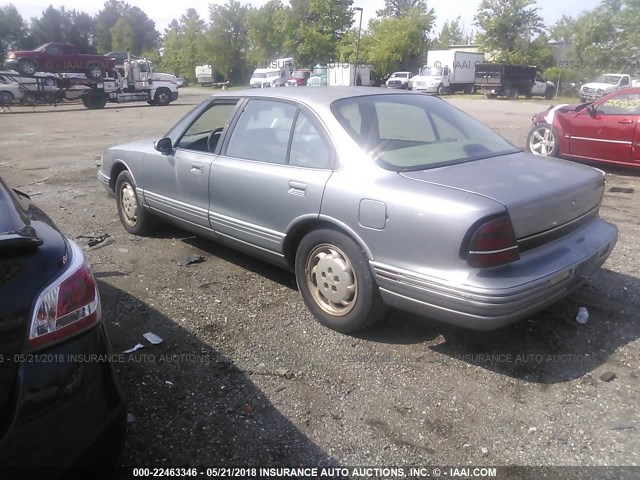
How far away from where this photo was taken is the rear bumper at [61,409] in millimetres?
1727

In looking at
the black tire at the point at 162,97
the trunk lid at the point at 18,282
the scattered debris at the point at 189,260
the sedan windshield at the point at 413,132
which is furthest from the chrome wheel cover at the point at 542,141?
the black tire at the point at 162,97

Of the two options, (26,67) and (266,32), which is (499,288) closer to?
(26,67)

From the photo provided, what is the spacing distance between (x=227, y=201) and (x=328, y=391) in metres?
1.87

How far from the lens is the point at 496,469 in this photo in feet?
7.96

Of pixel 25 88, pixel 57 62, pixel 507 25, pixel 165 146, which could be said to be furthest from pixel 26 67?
pixel 507 25

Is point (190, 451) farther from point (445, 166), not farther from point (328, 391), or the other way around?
point (445, 166)

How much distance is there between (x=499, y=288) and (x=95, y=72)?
31402 mm

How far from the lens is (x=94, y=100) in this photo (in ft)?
94.0

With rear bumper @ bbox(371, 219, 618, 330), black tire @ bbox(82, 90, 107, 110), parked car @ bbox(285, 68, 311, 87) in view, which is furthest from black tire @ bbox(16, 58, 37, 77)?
rear bumper @ bbox(371, 219, 618, 330)

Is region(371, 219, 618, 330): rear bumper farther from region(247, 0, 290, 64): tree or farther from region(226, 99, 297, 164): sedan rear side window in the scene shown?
region(247, 0, 290, 64): tree

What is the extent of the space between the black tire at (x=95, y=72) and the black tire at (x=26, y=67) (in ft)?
8.85

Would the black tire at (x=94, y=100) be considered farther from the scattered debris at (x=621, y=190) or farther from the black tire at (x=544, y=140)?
the scattered debris at (x=621, y=190)

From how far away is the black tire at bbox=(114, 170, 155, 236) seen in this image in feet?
17.9

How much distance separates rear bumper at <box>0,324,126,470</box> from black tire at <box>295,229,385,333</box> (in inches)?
66.3
